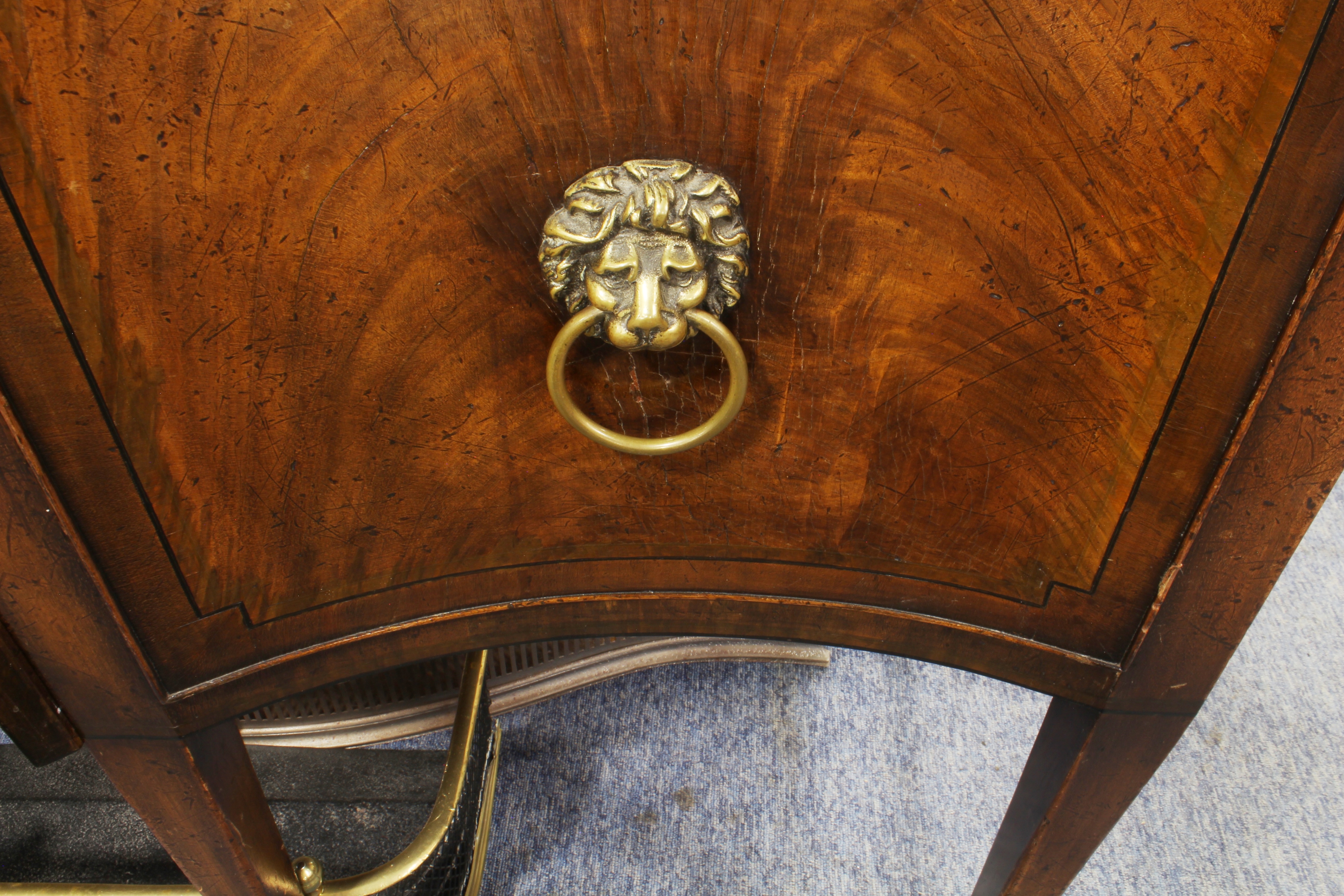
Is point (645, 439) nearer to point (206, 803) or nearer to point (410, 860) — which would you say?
point (206, 803)

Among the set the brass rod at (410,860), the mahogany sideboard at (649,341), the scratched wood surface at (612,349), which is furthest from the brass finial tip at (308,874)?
the scratched wood surface at (612,349)

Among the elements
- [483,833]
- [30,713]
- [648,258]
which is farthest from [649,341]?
[483,833]

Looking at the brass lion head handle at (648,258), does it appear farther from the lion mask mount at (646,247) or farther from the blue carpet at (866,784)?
the blue carpet at (866,784)

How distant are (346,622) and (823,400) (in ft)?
0.80

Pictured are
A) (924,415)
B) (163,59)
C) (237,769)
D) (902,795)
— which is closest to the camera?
(163,59)

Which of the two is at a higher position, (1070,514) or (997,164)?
(997,164)

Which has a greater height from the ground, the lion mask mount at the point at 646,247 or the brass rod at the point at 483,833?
the lion mask mount at the point at 646,247

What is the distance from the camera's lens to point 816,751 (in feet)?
3.08

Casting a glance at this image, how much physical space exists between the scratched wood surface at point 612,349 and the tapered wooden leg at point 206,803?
2.3 inches

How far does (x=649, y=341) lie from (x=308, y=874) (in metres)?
0.42

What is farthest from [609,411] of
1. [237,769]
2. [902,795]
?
[902,795]

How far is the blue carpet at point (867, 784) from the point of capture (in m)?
0.83

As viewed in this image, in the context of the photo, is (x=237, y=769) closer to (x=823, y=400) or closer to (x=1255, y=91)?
(x=823, y=400)

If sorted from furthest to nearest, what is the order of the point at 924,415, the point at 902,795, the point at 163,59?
the point at 902,795 < the point at 924,415 < the point at 163,59
